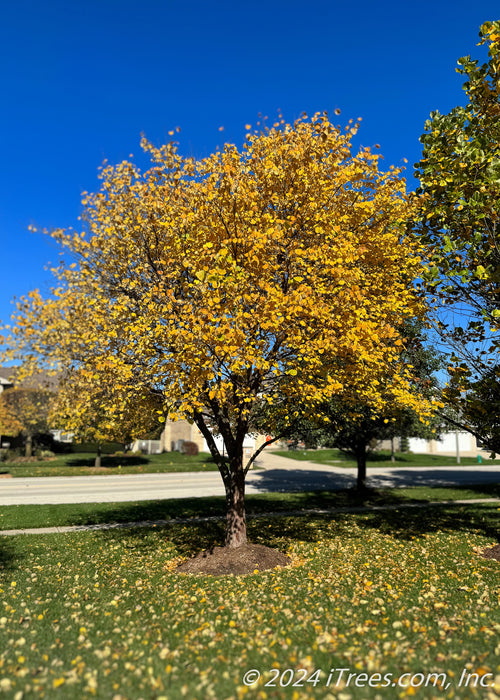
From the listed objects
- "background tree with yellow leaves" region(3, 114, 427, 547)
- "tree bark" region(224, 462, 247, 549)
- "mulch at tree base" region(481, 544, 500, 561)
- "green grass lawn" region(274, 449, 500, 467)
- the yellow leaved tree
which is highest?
"background tree with yellow leaves" region(3, 114, 427, 547)

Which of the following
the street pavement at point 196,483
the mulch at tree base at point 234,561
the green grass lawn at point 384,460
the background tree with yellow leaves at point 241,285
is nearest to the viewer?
the background tree with yellow leaves at point 241,285

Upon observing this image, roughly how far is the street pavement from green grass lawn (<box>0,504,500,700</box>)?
27.5ft

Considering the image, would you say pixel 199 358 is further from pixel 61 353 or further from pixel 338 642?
pixel 338 642

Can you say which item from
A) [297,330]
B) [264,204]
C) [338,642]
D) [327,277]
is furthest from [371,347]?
[338,642]

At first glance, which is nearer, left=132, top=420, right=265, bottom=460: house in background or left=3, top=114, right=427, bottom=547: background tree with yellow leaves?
left=3, top=114, right=427, bottom=547: background tree with yellow leaves

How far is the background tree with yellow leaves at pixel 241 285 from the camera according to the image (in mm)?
7836

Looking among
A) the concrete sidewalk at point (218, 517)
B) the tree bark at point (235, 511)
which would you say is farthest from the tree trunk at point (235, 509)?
the concrete sidewalk at point (218, 517)

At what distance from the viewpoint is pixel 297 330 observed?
8156mm

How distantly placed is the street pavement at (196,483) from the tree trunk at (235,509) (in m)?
10.3

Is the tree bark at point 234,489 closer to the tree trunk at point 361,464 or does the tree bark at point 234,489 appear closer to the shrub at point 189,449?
the tree trunk at point 361,464

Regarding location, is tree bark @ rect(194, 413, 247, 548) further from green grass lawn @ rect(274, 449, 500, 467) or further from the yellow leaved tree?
the yellow leaved tree

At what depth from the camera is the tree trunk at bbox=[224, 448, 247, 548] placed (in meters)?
10.2

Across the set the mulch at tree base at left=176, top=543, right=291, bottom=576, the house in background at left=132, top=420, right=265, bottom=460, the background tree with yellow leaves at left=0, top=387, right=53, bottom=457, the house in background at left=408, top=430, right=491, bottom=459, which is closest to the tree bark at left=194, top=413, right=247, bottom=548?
the mulch at tree base at left=176, top=543, right=291, bottom=576

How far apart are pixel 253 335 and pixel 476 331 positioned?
5.06 m
